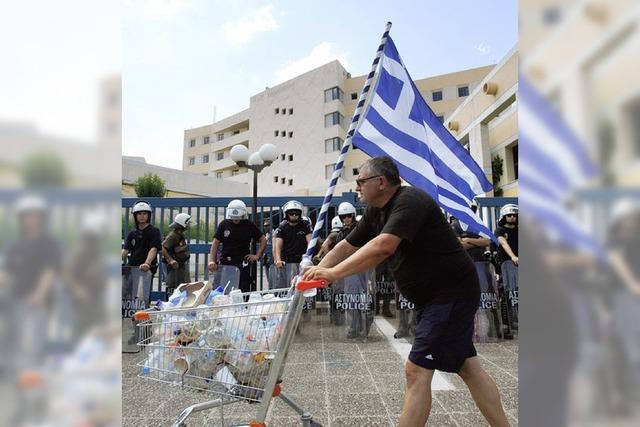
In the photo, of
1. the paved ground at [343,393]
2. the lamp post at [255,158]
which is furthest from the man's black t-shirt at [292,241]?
the paved ground at [343,393]

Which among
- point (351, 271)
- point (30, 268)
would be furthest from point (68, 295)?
point (351, 271)

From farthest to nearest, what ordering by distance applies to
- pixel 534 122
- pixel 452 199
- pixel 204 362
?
pixel 452 199, pixel 204 362, pixel 534 122

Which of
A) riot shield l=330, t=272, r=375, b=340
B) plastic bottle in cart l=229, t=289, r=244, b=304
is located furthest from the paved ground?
plastic bottle in cart l=229, t=289, r=244, b=304

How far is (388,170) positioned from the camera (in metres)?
2.74

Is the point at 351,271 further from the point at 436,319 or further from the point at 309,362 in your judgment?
the point at 309,362

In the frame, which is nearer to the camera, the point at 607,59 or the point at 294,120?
the point at 607,59

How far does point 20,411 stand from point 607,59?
1340mm

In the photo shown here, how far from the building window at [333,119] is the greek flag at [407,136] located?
143ft

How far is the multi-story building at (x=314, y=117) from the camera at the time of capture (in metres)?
44.3

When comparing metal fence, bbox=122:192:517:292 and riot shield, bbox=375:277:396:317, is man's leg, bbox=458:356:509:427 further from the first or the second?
metal fence, bbox=122:192:517:292

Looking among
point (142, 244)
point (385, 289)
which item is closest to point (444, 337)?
point (385, 289)

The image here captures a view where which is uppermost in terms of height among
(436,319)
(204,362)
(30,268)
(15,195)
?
(15,195)

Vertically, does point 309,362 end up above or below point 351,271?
below

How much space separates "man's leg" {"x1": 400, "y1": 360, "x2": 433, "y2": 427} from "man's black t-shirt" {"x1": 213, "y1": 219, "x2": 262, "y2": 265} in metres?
4.88
